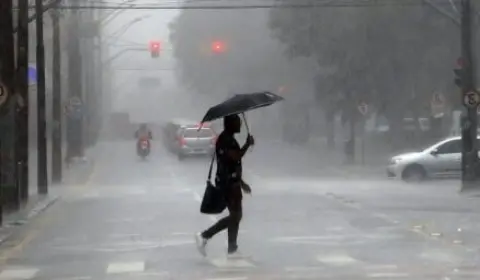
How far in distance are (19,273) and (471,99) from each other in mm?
20938

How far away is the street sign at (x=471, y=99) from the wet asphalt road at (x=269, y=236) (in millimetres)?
2542

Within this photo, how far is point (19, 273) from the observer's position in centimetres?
1634

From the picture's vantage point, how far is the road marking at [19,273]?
1588 centimetres

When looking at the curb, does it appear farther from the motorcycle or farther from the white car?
the motorcycle

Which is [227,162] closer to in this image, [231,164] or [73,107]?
[231,164]

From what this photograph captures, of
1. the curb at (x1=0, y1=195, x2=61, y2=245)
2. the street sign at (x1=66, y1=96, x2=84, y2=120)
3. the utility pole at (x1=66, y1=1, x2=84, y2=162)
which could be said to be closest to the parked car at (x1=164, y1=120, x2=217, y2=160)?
the utility pole at (x1=66, y1=1, x2=84, y2=162)

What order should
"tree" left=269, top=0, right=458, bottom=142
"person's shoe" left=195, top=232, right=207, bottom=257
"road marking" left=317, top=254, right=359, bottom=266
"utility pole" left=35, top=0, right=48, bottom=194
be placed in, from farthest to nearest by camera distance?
1. "tree" left=269, top=0, right=458, bottom=142
2. "utility pole" left=35, top=0, right=48, bottom=194
3. "person's shoe" left=195, top=232, right=207, bottom=257
4. "road marking" left=317, top=254, right=359, bottom=266

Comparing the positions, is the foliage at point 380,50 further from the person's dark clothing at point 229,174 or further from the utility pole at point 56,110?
the person's dark clothing at point 229,174

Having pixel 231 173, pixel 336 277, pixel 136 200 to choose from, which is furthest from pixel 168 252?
pixel 136 200

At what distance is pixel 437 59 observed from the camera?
193 ft

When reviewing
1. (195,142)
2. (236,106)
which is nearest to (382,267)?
(236,106)

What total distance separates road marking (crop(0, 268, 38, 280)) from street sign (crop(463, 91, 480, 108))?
20.4 m

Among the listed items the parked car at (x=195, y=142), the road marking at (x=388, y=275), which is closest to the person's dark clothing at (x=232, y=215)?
the road marking at (x=388, y=275)

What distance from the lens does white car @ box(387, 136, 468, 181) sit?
4353 cm
